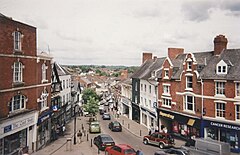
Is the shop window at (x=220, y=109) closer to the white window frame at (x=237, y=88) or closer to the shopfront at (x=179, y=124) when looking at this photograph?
the white window frame at (x=237, y=88)

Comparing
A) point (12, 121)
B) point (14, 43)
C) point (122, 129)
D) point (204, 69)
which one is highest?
point (14, 43)

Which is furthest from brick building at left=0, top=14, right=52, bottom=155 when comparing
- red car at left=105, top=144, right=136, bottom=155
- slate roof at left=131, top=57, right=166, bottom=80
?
slate roof at left=131, top=57, right=166, bottom=80

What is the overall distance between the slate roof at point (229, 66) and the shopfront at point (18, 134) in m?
9.69

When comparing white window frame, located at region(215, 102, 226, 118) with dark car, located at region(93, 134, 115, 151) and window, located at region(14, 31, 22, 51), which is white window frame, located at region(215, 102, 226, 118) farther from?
window, located at region(14, 31, 22, 51)

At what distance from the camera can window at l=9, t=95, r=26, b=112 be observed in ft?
36.1

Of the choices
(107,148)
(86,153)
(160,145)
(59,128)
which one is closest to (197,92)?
(160,145)

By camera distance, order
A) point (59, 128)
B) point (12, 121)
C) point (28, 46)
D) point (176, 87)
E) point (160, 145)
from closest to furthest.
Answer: point (12, 121)
point (28, 46)
point (160, 145)
point (176, 87)
point (59, 128)

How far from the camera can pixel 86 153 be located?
12453 millimetres

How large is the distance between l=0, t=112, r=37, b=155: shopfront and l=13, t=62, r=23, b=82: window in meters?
1.67

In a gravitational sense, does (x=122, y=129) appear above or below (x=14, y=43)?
below

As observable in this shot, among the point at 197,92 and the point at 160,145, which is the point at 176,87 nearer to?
the point at 197,92

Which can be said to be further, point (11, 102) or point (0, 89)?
point (11, 102)

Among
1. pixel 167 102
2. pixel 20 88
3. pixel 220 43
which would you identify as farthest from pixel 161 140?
pixel 20 88

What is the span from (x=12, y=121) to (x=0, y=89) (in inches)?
60.6
